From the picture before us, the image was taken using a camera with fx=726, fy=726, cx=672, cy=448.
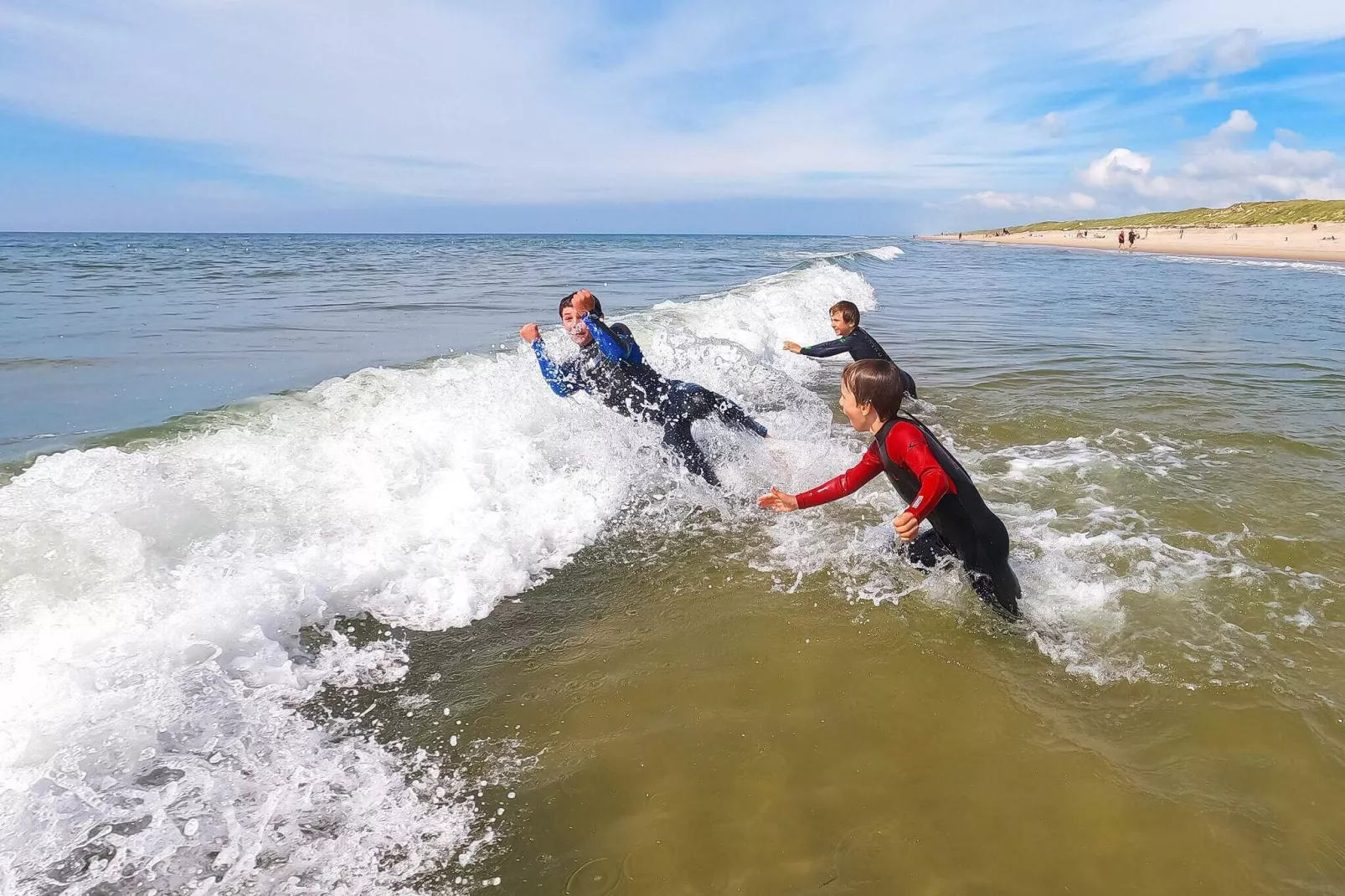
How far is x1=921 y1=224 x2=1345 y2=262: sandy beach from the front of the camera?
42.1 metres

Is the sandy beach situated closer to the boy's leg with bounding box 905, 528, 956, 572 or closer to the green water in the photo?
the green water

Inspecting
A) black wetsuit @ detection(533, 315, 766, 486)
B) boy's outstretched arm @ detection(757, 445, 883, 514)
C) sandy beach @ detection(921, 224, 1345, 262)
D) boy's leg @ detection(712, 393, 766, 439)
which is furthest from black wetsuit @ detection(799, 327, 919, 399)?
sandy beach @ detection(921, 224, 1345, 262)

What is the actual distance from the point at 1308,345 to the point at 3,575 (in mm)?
17627

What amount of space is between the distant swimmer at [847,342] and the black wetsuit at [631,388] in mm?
1378

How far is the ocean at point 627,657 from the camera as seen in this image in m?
2.60

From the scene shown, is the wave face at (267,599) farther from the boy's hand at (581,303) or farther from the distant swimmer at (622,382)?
the boy's hand at (581,303)

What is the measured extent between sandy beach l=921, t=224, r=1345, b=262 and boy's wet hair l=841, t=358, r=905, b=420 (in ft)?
160

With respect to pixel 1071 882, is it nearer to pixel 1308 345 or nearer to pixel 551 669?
pixel 551 669

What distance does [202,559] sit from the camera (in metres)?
4.26

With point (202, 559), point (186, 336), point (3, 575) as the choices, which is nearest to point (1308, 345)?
point (202, 559)

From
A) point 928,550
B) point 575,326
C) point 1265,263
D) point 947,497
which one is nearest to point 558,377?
point 575,326

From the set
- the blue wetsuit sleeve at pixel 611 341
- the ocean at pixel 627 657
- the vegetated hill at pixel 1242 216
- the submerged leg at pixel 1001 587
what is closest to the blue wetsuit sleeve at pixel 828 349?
the ocean at pixel 627 657

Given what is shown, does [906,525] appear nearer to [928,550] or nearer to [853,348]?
[928,550]

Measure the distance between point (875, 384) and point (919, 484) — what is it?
61 centimetres
